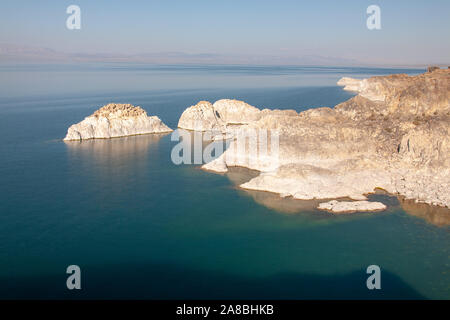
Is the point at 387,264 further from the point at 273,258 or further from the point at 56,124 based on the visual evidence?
the point at 56,124

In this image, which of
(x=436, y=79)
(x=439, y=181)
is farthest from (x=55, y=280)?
(x=436, y=79)

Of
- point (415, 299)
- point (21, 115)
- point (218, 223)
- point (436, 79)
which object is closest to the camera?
point (415, 299)


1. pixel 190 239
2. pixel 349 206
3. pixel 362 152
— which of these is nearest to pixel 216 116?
pixel 362 152

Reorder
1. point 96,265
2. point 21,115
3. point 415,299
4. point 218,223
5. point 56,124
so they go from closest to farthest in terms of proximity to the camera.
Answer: point 415,299
point 96,265
point 218,223
point 56,124
point 21,115

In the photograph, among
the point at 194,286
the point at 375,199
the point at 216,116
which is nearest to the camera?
the point at 194,286

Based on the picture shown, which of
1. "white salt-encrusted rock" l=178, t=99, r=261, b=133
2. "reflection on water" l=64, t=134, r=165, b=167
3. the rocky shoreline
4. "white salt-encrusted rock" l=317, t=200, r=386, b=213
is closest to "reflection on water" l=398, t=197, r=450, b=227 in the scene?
the rocky shoreline

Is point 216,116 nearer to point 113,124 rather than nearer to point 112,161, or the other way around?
point 113,124
